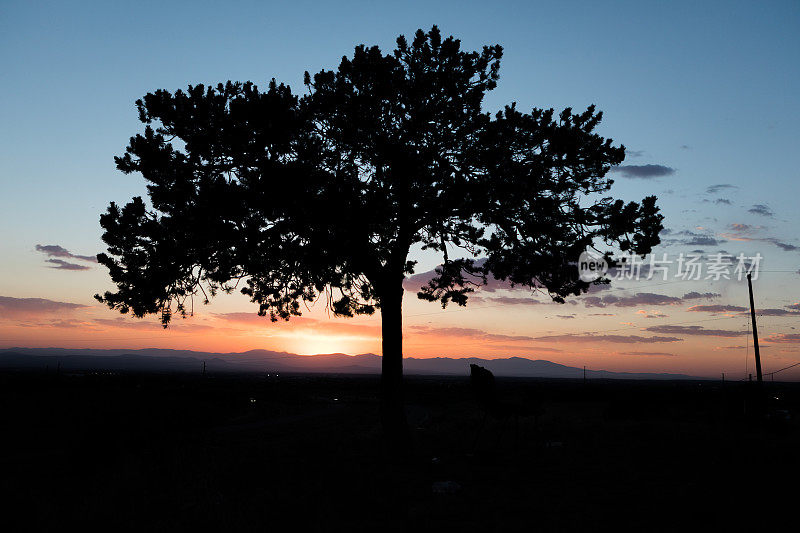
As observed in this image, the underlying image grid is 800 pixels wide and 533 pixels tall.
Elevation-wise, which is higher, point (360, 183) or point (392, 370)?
point (360, 183)

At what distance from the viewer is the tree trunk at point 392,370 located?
13.2 meters

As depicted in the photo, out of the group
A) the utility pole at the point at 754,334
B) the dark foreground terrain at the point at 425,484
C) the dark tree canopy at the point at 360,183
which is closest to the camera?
the dark foreground terrain at the point at 425,484

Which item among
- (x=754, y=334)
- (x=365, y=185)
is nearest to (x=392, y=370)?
(x=365, y=185)

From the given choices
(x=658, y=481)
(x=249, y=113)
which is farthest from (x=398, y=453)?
(x=249, y=113)

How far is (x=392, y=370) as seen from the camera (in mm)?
13742

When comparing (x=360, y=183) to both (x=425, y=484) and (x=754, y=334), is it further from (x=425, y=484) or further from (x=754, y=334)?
(x=754, y=334)

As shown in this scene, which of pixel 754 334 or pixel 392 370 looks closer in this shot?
pixel 392 370

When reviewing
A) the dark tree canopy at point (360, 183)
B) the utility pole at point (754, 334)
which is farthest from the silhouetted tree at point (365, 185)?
the utility pole at point (754, 334)

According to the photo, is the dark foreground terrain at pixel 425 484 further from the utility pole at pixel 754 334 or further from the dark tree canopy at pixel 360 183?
the utility pole at pixel 754 334

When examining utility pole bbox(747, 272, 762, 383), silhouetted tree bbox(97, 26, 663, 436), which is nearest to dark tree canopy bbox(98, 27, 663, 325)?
silhouetted tree bbox(97, 26, 663, 436)

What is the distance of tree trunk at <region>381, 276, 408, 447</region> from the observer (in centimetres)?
1325

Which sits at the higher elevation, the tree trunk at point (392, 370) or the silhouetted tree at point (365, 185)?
the silhouetted tree at point (365, 185)

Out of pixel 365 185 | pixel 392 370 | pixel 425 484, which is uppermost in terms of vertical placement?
pixel 365 185

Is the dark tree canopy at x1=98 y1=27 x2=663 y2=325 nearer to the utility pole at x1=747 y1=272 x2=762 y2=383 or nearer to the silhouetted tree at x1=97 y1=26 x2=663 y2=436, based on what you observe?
the silhouetted tree at x1=97 y1=26 x2=663 y2=436
